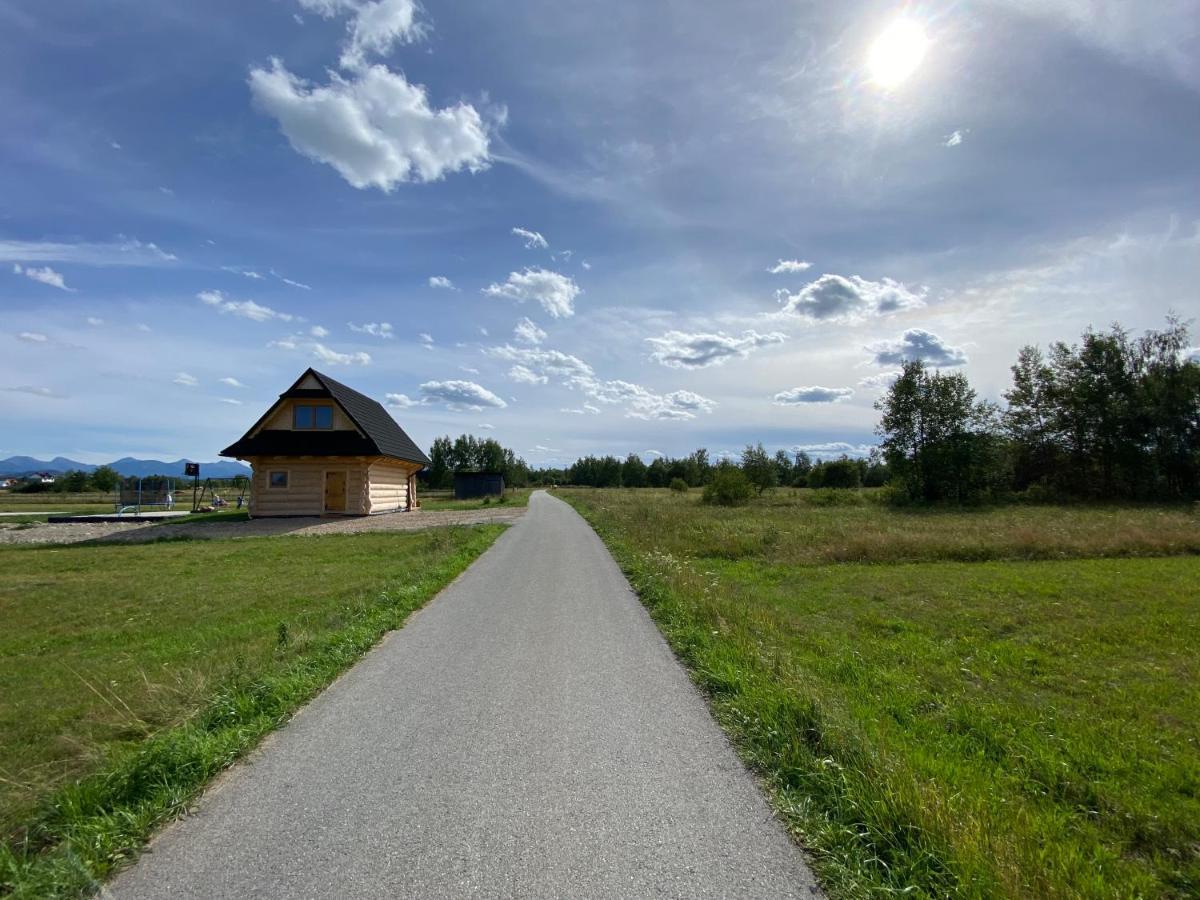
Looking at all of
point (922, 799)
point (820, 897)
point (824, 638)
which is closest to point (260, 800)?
point (820, 897)

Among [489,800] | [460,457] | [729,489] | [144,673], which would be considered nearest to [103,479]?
[460,457]

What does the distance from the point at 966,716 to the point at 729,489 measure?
1464 inches

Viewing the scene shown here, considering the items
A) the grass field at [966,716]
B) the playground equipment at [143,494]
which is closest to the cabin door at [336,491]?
the playground equipment at [143,494]

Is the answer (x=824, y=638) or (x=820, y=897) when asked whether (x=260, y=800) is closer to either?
(x=820, y=897)

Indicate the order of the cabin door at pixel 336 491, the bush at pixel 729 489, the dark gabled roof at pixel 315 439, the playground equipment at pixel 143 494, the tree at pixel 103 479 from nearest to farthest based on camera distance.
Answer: the dark gabled roof at pixel 315 439 → the cabin door at pixel 336 491 → the playground equipment at pixel 143 494 → the bush at pixel 729 489 → the tree at pixel 103 479

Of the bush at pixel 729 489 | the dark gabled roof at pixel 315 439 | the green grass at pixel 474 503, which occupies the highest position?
the dark gabled roof at pixel 315 439

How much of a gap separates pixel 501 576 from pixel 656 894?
375 inches

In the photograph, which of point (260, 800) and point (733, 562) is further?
point (733, 562)

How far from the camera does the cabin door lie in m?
29.3

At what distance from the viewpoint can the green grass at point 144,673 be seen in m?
3.29

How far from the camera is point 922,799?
3.20 m

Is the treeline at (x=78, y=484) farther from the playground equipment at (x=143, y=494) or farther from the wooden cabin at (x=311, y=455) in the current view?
the wooden cabin at (x=311, y=455)

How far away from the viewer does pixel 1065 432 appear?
151 ft

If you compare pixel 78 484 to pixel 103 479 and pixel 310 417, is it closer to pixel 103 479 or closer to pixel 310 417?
pixel 103 479
